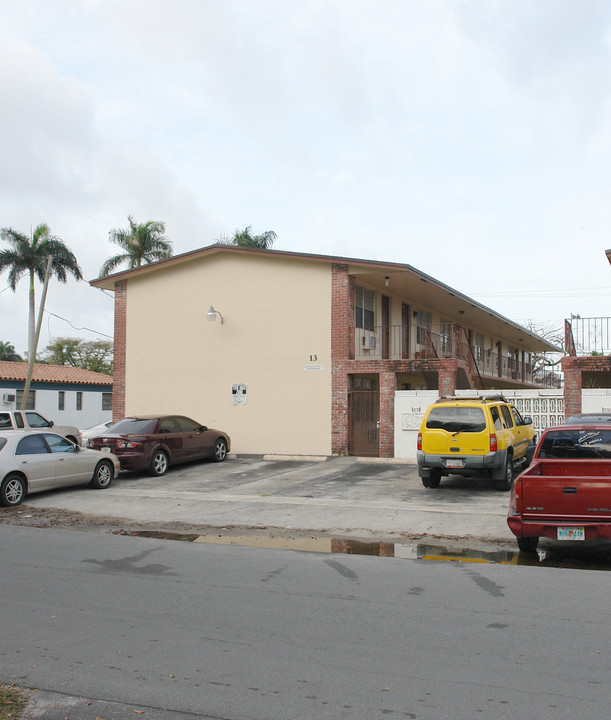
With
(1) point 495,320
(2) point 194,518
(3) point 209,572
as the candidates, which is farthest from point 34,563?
(1) point 495,320

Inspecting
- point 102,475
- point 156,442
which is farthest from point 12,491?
point 156,442

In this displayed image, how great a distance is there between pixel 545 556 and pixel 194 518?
5.78 m

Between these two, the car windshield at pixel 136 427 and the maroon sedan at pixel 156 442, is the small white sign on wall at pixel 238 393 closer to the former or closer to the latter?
the maroon sedan at pixel 156 442

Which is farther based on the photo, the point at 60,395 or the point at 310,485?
the point at 60,395

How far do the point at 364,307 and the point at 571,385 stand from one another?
26.0 ft

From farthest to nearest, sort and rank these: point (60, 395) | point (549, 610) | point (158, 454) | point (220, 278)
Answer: point (60, 395)
point (220, 278)
point (158, 454)
point (549, 610)

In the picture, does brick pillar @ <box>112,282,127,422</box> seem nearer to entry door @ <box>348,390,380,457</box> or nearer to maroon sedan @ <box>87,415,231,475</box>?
maroon sedan @ <box>87,415,231,475</box>

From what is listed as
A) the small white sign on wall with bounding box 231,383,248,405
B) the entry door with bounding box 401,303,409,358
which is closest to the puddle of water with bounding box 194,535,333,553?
the small white sign on wall with bounding box 231,383,248,405

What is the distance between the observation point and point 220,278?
2370 cm

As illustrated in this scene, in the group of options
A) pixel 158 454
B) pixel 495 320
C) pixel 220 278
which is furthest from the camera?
pixel 495 320

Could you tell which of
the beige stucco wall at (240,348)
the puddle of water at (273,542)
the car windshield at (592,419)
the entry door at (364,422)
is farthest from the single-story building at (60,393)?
the car windshield at (592,419)

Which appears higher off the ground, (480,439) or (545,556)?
(480,439)

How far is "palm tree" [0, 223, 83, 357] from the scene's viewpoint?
1586 inches

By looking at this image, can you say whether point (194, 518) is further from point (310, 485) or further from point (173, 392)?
point (173, 392)
